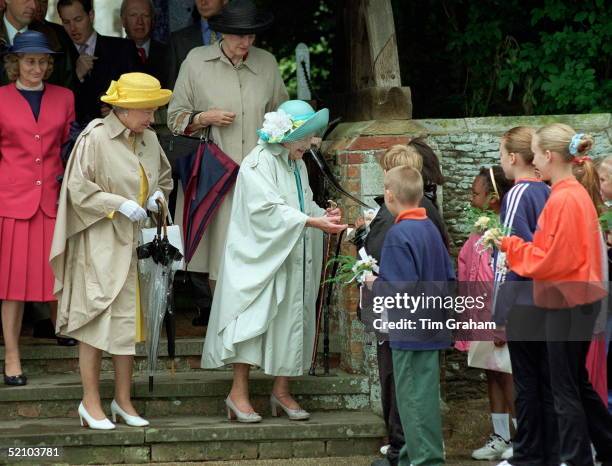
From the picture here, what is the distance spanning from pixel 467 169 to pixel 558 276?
261 cm

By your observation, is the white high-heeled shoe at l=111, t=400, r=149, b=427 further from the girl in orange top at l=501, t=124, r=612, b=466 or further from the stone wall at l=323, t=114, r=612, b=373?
the girl in orange top at l=501, t=124, r=612, b=466

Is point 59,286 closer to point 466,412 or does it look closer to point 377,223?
point 377,223

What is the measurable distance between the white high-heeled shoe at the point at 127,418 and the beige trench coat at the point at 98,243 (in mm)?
368

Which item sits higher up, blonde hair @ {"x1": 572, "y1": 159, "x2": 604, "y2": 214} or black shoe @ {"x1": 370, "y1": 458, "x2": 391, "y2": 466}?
blonde hair @ {"x1": 572, "y1": 159, "x2": 604, "y2": 214}

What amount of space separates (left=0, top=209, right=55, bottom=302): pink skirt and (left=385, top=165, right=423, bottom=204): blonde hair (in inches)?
94.5

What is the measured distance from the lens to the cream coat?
6.97m

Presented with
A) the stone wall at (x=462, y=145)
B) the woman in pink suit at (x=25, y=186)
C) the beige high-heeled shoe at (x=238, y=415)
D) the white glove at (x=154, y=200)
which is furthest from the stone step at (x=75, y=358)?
the white glove at (x=154, y=200)

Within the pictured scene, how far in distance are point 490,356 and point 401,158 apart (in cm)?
131

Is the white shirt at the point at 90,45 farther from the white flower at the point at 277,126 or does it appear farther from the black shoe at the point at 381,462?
the black shoe at the point at 381,462

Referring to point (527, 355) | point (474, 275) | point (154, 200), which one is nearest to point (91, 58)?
point (154, 200)

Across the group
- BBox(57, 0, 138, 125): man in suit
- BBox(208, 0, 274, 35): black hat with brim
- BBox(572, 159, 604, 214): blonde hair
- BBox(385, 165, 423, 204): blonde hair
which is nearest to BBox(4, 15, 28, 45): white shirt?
BBox(57, 0, 138, 125): man in suit

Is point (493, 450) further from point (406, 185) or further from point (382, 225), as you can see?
point (406, 185)

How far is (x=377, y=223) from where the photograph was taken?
6453 millimetres

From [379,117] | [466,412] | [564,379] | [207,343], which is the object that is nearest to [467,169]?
[379,117]
